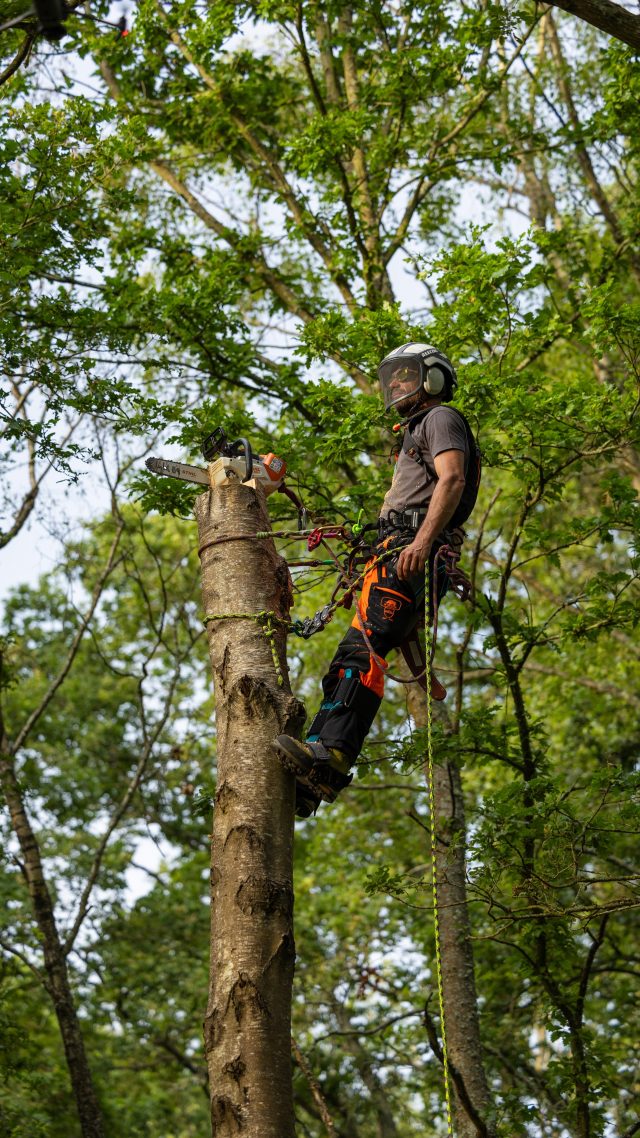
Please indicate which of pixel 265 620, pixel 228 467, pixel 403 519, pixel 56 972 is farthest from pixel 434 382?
pixel 56 972

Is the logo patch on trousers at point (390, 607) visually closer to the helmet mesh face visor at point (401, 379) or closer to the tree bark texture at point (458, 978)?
the helmet mesh face visor at point (401, 379)

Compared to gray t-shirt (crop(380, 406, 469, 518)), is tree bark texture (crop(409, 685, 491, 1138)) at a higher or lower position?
lower

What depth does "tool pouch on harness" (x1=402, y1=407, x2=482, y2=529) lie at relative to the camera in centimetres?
493

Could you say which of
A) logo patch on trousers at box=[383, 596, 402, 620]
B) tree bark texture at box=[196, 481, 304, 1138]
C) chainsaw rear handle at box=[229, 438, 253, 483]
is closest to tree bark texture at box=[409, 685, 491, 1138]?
logo patch on trousers at box=[383, 596, 402, 620]

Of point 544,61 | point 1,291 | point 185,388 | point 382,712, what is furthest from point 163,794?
point 1,291

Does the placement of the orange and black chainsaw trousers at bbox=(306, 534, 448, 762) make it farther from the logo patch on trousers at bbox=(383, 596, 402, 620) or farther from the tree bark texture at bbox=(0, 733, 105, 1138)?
the tree bark texture at bbox=(0, 733, 105, 1138)

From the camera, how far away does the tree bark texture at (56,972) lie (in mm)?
8734

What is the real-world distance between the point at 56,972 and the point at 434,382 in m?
6.06

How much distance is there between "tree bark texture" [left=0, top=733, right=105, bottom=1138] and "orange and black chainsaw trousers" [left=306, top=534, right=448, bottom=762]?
5.39m

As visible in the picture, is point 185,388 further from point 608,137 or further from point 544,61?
point 544,61

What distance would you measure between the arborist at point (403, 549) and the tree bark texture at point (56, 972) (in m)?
5.27

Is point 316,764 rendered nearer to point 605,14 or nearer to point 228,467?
point 228,467

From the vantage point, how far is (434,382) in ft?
16.6

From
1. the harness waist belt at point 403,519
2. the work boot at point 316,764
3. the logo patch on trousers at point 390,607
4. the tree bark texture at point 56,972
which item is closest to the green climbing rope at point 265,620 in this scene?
the work boot at point 316,764
